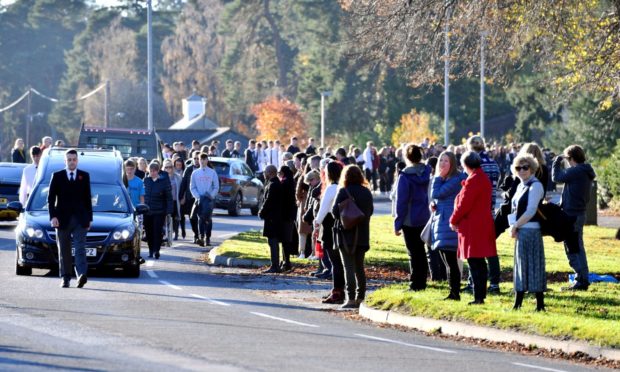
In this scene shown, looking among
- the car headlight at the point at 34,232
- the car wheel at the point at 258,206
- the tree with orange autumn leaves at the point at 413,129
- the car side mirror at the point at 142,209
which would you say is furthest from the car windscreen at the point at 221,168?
the tree with orange autumn leaves at the point at 413,129

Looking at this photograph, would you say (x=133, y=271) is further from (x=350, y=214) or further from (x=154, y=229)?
(x=350, y=214)

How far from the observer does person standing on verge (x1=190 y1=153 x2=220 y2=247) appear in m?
31.0

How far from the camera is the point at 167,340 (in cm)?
1412

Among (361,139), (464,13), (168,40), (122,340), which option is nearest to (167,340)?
(122,340)

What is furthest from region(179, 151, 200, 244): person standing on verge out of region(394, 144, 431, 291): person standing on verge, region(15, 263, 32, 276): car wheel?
region(394, 144, 431, 291): person standing on verge

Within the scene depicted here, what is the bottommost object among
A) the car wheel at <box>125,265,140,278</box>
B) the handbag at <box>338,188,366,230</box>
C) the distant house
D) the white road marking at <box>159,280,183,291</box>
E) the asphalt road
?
the asphalt road

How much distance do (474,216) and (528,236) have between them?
2.52 feet

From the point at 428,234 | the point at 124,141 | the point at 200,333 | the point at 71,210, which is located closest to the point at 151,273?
the point at 71,210

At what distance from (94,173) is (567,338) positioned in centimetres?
1151

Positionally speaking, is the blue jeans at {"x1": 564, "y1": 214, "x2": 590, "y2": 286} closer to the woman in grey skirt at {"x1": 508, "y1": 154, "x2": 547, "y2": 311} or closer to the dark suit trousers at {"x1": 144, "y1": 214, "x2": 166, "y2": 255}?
the woman in grey skirt at {"x1": 508, "y1": 154, "x2": 547, "y2": 311}

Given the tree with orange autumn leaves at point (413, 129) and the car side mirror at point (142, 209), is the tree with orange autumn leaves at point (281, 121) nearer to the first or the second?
the tree with orange autumn leaves at point (413, 129)

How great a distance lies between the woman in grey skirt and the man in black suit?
6.44 meters

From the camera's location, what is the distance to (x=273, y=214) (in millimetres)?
24359

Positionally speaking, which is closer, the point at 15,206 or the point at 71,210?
the point at 71,210
